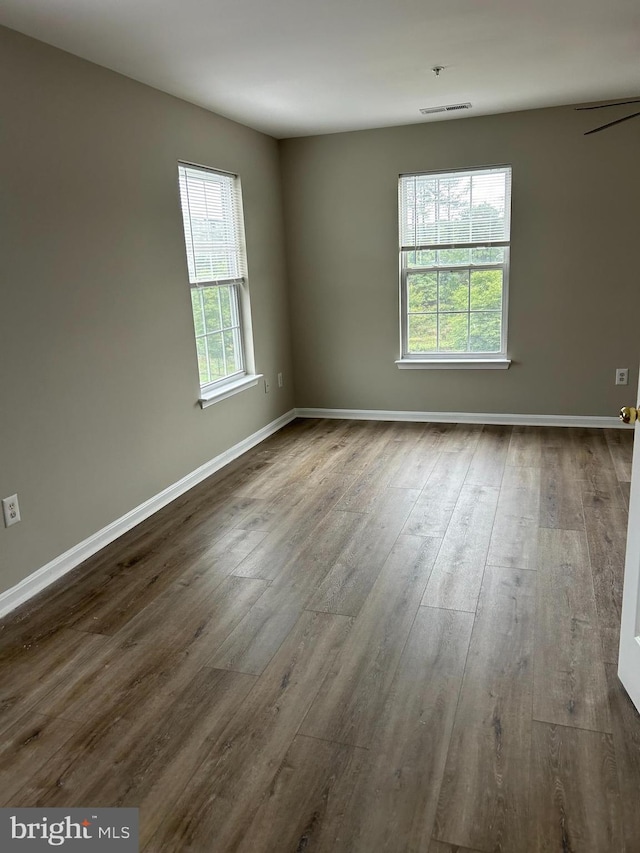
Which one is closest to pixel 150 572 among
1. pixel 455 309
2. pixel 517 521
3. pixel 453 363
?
pixel 517 521

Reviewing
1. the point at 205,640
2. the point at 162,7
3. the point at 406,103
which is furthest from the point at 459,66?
the point at 205,640

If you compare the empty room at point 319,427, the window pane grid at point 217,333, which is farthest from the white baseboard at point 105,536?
the window pane grid at point 217,333

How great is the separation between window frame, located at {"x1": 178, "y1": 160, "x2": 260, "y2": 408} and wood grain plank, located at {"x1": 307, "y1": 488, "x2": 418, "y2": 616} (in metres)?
1.47

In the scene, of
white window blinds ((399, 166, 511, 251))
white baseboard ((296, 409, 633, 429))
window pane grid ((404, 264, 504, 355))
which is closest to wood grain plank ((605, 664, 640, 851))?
white baseboard ((296, 409, 633, 429))

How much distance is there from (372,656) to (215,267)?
3054 millimetres

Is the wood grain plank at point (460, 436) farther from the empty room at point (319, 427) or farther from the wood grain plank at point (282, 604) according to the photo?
the wood grain plank at point (282, 604)

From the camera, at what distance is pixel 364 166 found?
5164mm

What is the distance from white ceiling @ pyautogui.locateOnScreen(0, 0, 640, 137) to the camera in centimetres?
258

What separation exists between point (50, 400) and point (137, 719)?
155 cm

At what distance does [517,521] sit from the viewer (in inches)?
133

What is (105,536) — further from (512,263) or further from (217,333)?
(512,263)

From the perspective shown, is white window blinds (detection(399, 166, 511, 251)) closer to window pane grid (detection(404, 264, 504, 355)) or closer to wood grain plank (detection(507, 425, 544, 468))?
window pane grid (detection(404, 264, 504, 355))

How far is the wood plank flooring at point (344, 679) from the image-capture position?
166cm

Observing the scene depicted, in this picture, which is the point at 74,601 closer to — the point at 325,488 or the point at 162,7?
the point at 325,488
